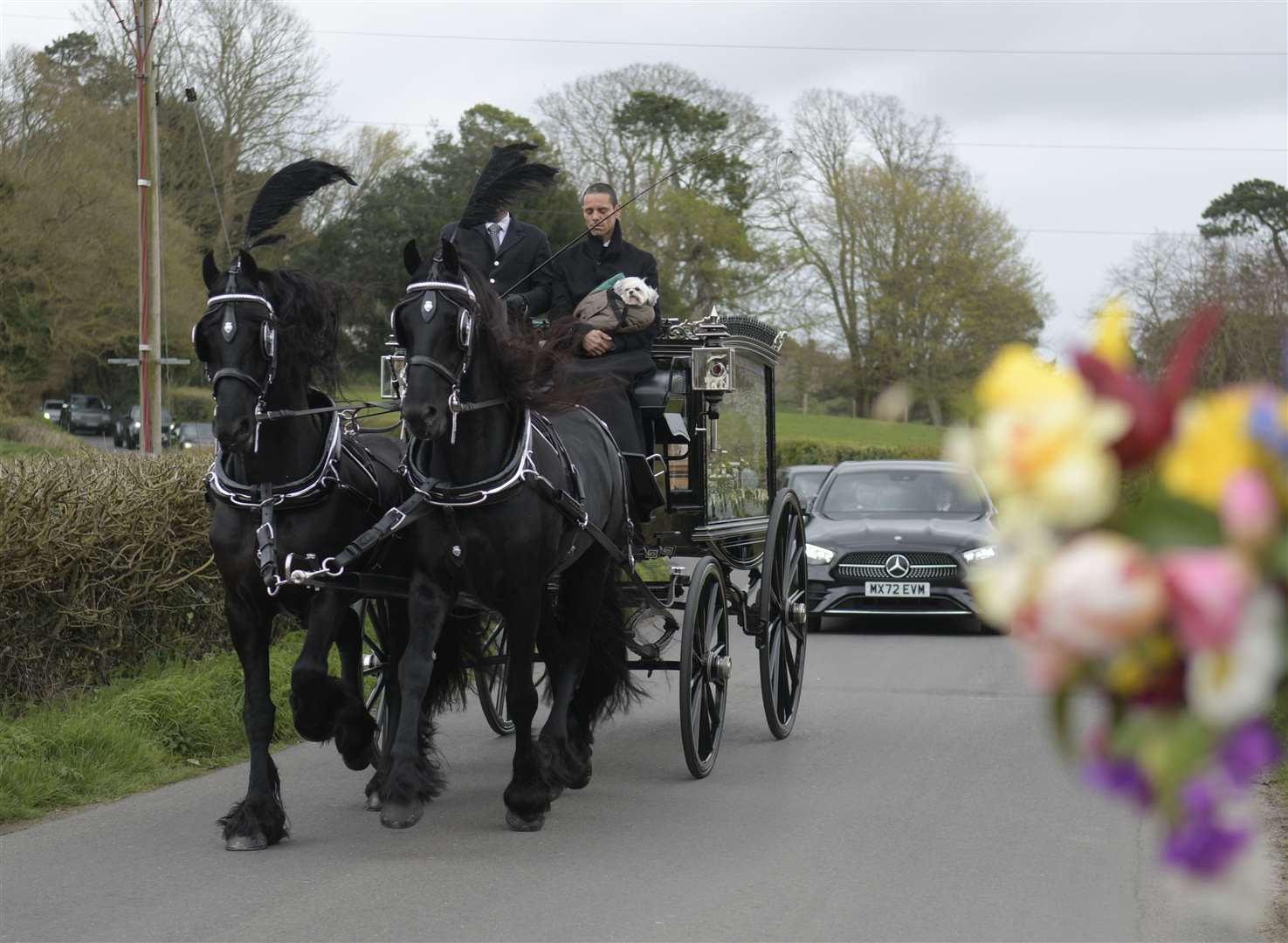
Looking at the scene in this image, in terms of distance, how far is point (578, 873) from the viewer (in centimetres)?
600

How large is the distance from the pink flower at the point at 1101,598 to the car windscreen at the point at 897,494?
14.7 metres

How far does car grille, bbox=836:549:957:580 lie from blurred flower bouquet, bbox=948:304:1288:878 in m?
13.6

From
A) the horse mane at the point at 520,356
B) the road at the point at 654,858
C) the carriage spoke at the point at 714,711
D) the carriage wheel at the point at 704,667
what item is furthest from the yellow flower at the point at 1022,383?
the carriage spoke at the point at 714,711

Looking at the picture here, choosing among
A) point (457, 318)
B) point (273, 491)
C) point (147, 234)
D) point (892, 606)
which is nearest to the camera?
point (457, 318)

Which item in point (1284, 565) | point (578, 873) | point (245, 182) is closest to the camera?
point (1284, 565)

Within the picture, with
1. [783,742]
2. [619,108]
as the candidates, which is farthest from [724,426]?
[619,108]

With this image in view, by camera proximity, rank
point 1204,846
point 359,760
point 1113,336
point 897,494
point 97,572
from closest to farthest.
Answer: point 1204,846 → point 1113,336 → point 359,760 → point 97,572 → point 897,494

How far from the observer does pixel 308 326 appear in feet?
21.9

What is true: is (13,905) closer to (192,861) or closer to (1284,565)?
(192,861)

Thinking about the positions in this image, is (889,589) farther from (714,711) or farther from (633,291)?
(633,291)

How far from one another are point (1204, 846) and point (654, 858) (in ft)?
17.0

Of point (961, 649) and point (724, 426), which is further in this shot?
point (961, 649)

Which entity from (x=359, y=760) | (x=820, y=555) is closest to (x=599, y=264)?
(x=359, y=760)

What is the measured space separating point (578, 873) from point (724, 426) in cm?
386
